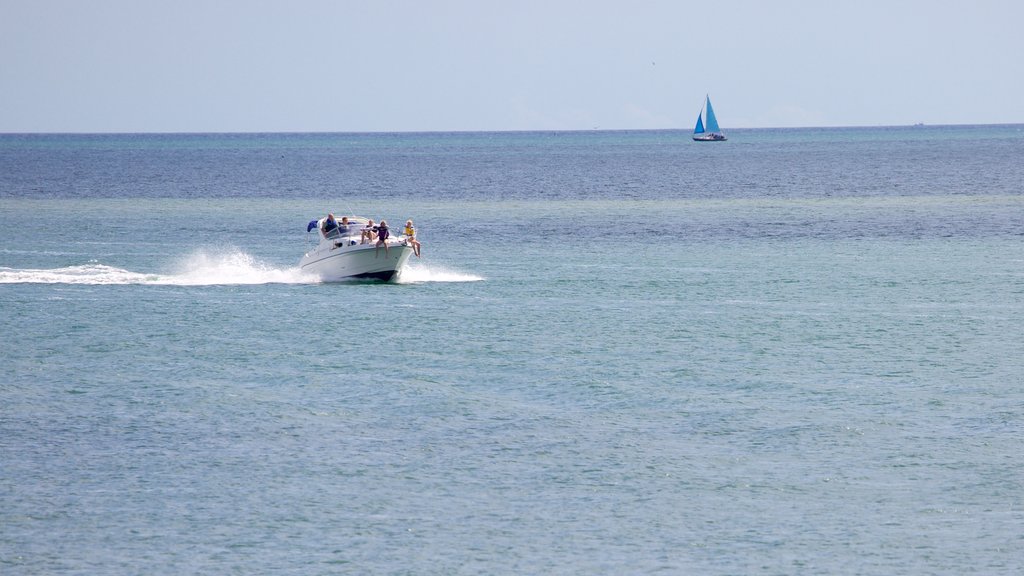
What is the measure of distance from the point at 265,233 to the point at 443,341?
37.2m

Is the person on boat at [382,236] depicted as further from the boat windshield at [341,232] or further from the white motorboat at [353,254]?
the boat windshield at [341,232]

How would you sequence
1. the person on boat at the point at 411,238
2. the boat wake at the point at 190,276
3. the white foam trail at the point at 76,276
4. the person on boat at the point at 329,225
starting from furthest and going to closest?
the boat wake at the point at 190,276
the white foam trail at the point at 76,276
the person on boat at the point at 329,225
the person on boat at the point at 411,238

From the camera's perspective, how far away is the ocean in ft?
67.7

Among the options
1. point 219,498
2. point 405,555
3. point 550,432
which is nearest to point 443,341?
point 550,432

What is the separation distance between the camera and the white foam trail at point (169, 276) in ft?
162

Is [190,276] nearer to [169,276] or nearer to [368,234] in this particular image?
[169,276]

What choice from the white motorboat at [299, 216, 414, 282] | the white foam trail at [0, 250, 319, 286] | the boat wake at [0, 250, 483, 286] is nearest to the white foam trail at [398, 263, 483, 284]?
the boat wake at [0, 250, 483, 286]

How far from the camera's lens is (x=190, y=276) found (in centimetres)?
5138

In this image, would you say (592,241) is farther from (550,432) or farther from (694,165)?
(694,165)

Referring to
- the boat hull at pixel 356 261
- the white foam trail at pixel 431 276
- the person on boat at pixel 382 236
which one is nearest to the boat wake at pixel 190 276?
the white foam trail at pixel 431 276

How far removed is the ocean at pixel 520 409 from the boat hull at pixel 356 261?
717 millimetres

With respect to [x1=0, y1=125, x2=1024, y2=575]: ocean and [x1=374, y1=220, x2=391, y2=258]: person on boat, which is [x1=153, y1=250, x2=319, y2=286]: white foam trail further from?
[x1=374, y1=220, x2=391, y2=258]: person on boat

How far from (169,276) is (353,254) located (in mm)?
7998

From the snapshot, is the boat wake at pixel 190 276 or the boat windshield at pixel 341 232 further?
the boat wake at pixel 190 276
